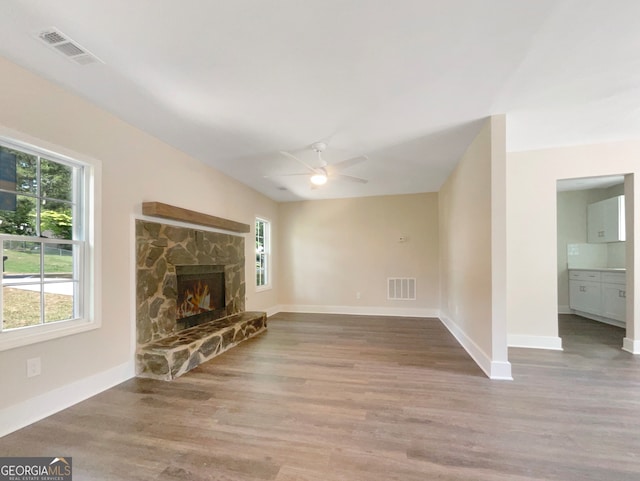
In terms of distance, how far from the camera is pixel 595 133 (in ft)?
11.1

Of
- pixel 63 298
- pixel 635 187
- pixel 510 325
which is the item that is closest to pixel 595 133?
pixel 635 187

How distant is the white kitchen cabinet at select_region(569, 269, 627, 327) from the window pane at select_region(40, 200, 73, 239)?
710 cm

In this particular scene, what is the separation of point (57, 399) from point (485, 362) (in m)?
3.87

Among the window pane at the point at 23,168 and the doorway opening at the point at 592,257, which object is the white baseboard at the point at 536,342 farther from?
the window pane at the point at 23,168

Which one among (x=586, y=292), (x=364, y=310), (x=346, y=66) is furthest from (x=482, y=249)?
(x=586, y=292)

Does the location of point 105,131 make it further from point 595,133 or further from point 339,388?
point 595,133

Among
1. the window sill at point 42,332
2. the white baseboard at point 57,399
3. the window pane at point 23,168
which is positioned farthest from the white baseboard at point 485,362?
the window pane at point 23,168

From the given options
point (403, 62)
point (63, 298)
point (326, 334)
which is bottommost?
point (326, 334)

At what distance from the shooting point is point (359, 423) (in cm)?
210

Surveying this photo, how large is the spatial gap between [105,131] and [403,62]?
8.91ft

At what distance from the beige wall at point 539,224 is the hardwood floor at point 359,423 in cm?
55

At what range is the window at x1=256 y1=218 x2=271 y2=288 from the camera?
6.06 m

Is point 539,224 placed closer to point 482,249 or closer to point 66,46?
point 482,249

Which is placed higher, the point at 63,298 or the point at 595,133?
the point at 595,133
